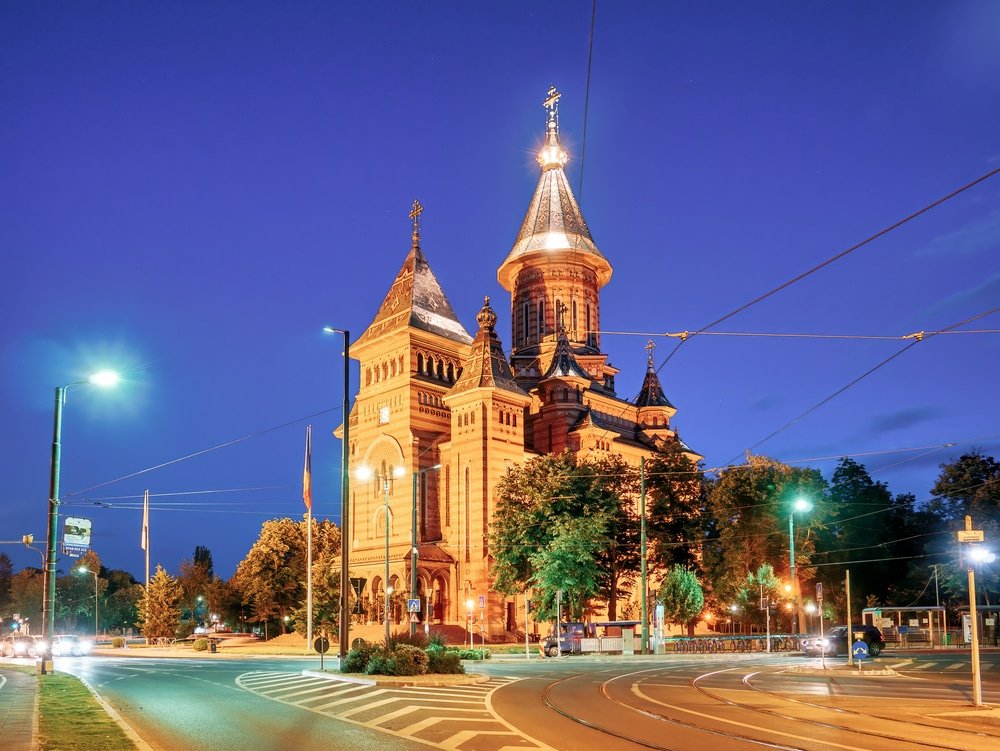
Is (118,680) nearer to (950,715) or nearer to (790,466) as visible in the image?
(950,715)

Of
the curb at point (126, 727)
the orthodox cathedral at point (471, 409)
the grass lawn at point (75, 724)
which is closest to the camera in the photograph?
the grass lawn at point (75, 724)

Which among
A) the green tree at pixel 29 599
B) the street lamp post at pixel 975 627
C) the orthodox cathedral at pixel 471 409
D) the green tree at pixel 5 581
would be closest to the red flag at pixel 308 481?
the orthodox cathedral at pixel 471 409

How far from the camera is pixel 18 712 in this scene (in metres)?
17.1

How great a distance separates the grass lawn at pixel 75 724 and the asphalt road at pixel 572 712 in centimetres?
61

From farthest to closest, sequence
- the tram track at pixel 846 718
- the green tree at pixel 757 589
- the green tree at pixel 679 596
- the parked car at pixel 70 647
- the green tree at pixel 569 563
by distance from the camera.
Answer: the green tree at pixel 679 596 < the green tree at pixel 757 589 < the green tree at pixel 569 563 < the parked car at pixel 70 647 < the tram track at pixel 846 718

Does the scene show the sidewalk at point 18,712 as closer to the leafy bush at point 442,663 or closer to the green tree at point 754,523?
the leafy bush at point 442,663

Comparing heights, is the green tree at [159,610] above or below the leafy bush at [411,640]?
below

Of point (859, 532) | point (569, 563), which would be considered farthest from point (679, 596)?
point (859, 532)

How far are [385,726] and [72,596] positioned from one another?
111 metres

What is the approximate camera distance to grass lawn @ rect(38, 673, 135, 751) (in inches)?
507

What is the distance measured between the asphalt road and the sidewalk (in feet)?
5.48

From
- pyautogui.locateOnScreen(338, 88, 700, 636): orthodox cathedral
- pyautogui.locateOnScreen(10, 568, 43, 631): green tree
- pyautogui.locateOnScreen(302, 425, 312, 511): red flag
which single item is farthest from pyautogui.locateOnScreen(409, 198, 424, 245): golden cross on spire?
pyautogui.locateOnScreen(10, 568, 43, 631): green tree

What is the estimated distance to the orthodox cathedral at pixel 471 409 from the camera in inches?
2486

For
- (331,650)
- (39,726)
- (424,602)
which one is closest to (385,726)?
(39,726)
